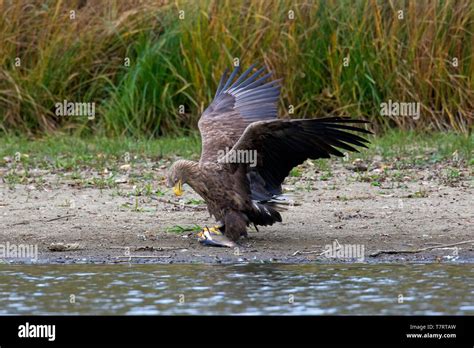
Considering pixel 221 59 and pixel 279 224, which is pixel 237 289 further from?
pixel 221 59

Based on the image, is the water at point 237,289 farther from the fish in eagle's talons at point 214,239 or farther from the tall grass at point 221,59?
the tall grass at point 221,59

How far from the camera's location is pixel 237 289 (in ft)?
23.5

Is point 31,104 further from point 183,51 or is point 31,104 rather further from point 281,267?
point 281,267

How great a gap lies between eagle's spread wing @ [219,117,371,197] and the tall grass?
4.28 meters

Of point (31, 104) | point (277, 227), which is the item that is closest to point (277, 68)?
point (31, 104)

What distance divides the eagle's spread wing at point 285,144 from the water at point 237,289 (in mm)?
695

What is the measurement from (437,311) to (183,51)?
6.53 metres

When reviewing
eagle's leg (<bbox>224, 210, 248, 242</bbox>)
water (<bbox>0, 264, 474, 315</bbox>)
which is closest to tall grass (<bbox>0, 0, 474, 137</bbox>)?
eagle's leg (<bbox>224, 210, 248, 242</bbox>)

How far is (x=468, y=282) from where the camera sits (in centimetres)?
730

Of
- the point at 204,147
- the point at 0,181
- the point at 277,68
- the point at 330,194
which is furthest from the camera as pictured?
the point at 277,68

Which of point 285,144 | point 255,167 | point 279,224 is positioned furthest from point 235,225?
point 279,224

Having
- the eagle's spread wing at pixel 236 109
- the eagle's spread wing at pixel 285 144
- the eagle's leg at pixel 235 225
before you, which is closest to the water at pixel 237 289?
the eagle's leg at pixel 235 225

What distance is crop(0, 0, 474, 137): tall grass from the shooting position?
1226 centimetres
